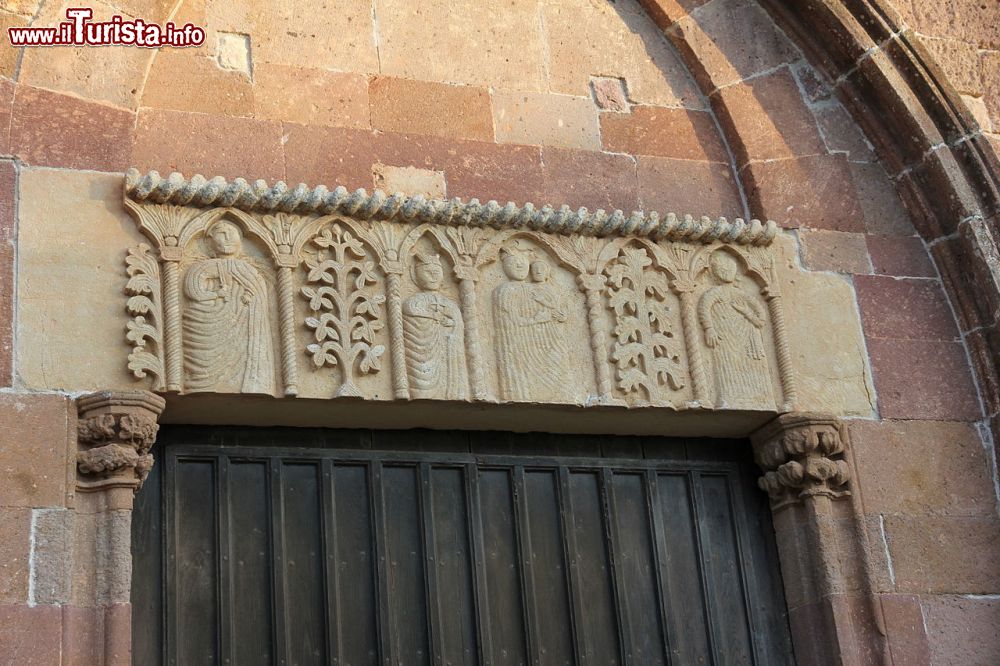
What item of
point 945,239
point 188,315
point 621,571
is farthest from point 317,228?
point 945,239

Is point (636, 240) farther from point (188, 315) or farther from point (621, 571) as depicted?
point (188, 315)

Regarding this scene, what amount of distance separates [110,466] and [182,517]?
485mm

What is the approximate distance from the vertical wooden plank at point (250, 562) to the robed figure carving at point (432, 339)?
26.8 inches

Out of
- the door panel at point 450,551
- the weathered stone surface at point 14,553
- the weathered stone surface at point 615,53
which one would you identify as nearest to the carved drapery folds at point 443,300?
the door panel at point 450,551

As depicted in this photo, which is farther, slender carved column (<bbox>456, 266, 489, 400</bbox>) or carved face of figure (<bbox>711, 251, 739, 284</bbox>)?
carved face of figure (<bbox>711, 251, 739, 284</bbox>)

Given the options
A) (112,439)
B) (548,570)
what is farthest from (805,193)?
(112,439)

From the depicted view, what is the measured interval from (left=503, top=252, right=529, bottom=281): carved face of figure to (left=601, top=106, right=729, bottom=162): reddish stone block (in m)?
0.82

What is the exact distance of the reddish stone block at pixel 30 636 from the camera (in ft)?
14.8

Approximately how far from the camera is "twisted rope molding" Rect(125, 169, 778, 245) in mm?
5266

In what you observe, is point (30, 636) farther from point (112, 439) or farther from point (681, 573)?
point (681, 573)

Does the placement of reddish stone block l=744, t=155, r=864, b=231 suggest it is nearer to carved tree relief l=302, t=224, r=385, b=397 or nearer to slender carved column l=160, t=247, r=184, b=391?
carved tree relief l=302, t=224, r=385, b=397

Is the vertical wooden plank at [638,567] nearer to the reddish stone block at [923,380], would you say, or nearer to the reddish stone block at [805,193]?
the reddish stone block at [923,380]

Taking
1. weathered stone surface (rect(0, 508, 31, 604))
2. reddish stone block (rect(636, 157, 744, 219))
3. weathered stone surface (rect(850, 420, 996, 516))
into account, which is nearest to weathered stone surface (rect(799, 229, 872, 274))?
reddish stone block (rect(636, 157, 744, 219))

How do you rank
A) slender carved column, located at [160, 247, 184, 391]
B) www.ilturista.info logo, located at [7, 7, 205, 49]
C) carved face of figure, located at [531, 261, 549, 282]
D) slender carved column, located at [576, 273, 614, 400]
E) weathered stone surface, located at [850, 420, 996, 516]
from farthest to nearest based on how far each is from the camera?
weathered stone surface, located at [850, 420, 996, 516] → carved face of figure, located at [531, 261, 549, 282] → slender carved column, located at [576, 273, 614, 400] → www.ilturista.info logo, located at [7, 7, 205, 49] → slender carved column, located at [160, 247, 184, 391]
